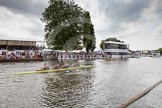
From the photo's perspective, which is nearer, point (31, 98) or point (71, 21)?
point (31, 98)

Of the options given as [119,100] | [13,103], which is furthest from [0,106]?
[119,100]

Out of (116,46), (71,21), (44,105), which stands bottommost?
(44,105)

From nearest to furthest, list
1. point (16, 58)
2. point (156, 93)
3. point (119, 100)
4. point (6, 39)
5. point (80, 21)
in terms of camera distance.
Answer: point (119, 100)
point (156, 93)
point (16, 58)
point (6, 39)
point (80, 21)

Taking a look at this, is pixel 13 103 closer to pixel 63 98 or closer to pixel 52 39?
pixel 63 98

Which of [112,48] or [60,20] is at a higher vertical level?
[60,20]

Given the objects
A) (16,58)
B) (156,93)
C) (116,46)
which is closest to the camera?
(156,93)

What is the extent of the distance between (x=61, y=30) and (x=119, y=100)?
188 feet

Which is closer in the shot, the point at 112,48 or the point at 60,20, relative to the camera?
the point at 60,20

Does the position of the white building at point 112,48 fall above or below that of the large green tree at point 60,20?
below

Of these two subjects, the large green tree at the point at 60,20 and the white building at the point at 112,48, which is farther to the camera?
the white building at the point at 112,48

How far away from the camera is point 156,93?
57.0 ft

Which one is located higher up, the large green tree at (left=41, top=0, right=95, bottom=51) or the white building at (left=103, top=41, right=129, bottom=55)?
the large green tree at (left=41, top=0, right=95, bottom=51)

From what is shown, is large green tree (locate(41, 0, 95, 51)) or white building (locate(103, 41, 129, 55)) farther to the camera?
white building (locate(103, 41, 129, 55))

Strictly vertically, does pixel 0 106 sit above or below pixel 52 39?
below
